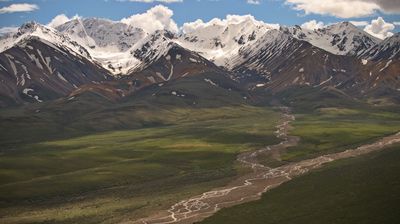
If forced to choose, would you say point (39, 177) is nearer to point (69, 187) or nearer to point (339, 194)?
point (69, 187)

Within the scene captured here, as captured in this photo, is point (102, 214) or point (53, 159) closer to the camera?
point (102, 214)

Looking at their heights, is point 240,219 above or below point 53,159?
below

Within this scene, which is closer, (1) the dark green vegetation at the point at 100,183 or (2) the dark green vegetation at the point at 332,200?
(2) the dark green vegetation at the point at 332,200

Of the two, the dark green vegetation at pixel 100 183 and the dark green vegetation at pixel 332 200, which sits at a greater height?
the dark green vegetation at pixel 100 183

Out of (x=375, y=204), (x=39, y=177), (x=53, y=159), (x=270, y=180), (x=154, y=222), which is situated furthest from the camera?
(x=53, y=159)

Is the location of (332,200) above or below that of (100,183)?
below

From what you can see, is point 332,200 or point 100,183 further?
point 100,183

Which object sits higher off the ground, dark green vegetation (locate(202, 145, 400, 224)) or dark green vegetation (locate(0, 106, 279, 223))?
dark green vegetation (locate(0, 106, 279, 223))

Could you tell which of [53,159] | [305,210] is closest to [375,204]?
[305,210]
